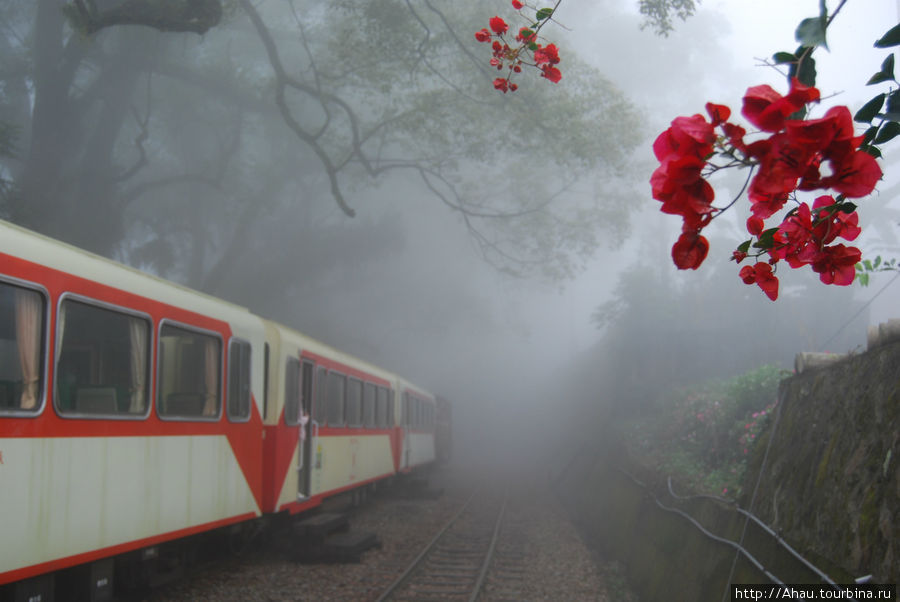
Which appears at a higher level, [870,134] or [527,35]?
[527,35]

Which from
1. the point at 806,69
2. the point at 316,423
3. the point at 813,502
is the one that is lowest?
the point at 813,502

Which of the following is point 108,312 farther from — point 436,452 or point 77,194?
point 436,452

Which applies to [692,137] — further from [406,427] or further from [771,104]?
[406,427]

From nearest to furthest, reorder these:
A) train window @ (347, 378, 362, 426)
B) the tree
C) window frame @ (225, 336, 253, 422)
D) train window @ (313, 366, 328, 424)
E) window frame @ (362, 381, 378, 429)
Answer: window frame @ (225, 336, 253, 422)
train window @ (313, 366, 328, 424)
train window @ (347, 378, 362, 426)
window frame @ (362, 381, 378, 429)
the tree

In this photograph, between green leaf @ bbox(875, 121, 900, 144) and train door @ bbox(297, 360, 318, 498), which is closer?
green leaf @ bbox(875, 121, 900, 144)

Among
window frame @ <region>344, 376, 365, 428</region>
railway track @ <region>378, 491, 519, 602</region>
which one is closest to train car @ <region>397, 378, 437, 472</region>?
railway track @ <region>378, 491, 519, 602</region>

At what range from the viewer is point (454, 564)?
35.1ft

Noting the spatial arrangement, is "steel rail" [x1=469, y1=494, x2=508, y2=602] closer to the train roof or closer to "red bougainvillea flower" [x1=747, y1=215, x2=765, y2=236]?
the train roof

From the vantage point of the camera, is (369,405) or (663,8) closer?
(663,8)

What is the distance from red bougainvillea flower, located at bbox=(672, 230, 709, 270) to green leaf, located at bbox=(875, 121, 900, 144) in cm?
64

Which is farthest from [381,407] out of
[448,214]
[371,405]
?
[448,214]

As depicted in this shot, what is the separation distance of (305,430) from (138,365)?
15.2ft

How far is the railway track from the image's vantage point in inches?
344

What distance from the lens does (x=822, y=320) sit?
19.4 meters
